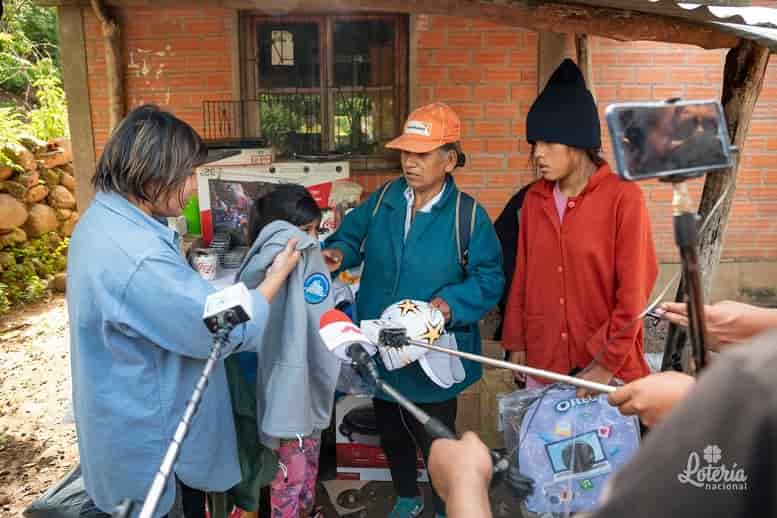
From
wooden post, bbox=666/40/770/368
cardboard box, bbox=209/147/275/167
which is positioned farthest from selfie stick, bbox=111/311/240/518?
cardboard box, bbox=209/147/275/167

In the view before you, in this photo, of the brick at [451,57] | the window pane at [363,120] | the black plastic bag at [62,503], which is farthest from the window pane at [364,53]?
the black plastic bag at [62,503]

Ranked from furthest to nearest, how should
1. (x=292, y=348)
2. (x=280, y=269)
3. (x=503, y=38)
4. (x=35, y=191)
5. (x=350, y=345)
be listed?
(x=35, y=191)
(x=503, y=38)
(x=292, y=348)
(x=280, y=269)
(x=350, y=345)

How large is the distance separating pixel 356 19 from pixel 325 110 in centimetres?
81

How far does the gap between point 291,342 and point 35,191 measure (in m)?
7.38

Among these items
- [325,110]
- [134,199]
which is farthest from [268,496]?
[325,110]

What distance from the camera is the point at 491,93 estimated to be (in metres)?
5.68

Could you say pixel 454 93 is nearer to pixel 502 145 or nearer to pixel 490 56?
pixel 490 56

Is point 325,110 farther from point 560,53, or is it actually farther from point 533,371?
point 533,371

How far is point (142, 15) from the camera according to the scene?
5.62 metres

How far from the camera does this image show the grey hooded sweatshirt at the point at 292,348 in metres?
2.36

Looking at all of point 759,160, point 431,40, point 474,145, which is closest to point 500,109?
point 474,145

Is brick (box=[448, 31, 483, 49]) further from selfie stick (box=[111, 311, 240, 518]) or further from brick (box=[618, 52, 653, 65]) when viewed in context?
selfie stick (box=[111, 311, 240, 518])

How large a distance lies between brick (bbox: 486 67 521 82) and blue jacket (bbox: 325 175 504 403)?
310 cm

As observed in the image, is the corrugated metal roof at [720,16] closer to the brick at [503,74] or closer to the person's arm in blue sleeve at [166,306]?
the person's arm in blue sleeve at [166,306]
